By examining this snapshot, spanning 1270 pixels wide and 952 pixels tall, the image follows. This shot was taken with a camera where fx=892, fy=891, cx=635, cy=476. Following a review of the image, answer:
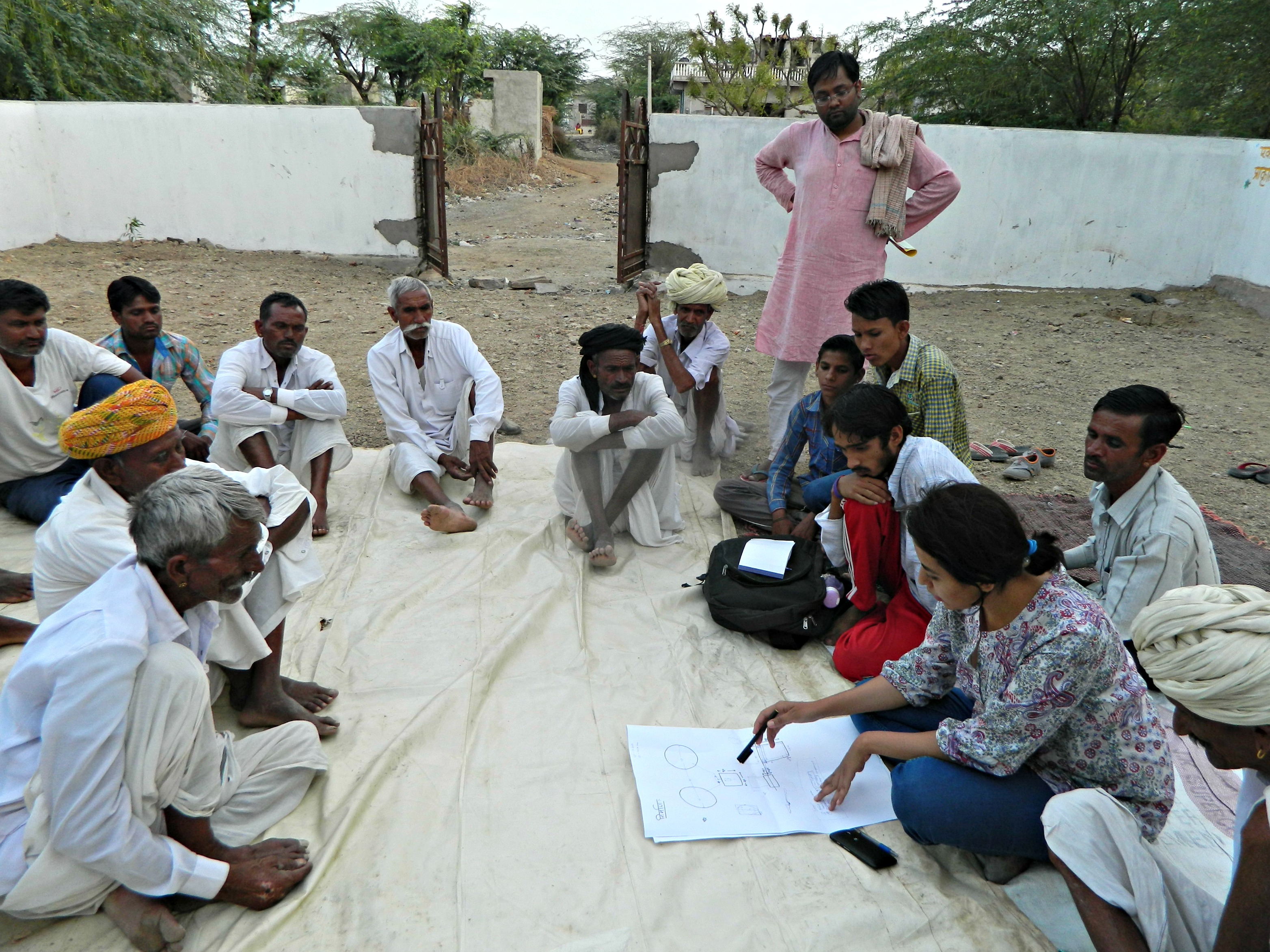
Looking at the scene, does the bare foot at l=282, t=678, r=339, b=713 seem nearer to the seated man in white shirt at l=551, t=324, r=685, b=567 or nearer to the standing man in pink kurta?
the seated man in white shirt at l=551, t=324, r=685, b=567

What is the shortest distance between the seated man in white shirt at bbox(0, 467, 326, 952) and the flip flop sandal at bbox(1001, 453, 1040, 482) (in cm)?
400

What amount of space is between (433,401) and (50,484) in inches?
67.9

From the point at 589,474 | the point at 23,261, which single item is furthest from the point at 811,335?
the point at 23,261

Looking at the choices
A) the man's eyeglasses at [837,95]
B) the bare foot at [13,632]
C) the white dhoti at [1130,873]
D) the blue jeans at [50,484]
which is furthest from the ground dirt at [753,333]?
the white dhoti at [1130,873]

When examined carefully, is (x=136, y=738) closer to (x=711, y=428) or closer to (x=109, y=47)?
(x=711, y=428)

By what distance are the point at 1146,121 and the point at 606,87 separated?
1216 inches

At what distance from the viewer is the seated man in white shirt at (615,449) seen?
12.5 feet

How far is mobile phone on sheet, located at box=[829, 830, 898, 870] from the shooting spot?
220 cm

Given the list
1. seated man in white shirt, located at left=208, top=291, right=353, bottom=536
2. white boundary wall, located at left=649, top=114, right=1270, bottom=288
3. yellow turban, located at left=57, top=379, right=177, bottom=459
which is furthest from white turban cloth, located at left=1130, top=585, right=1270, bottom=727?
white boundary wall, located at left=649, top=114, right=1270, bottom=288

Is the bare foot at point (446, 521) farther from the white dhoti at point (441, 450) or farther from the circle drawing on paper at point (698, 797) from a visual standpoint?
the circle drawing on paper at point (698, 797)

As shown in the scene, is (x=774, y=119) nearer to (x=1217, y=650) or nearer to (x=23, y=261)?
(x=23, y=261)

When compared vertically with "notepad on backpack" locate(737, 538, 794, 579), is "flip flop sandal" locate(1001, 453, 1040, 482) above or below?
below

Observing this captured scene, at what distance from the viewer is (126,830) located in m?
1.80

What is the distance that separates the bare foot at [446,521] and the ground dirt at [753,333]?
1.36 m
